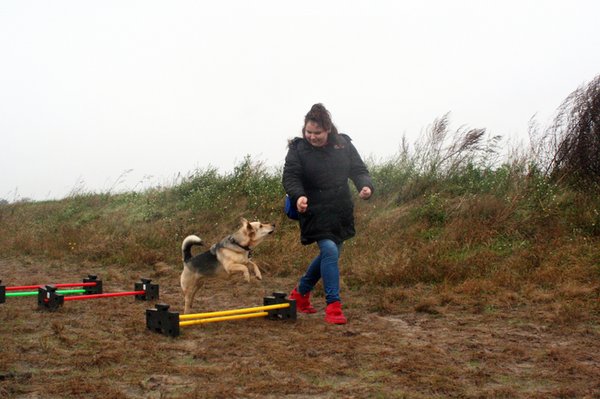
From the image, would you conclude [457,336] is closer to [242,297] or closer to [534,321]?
[534,321]

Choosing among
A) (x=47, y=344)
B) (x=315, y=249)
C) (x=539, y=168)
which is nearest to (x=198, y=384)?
(x=47, y=344)

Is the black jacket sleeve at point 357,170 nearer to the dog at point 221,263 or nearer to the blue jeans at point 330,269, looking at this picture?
the blue jeans at point 330,269

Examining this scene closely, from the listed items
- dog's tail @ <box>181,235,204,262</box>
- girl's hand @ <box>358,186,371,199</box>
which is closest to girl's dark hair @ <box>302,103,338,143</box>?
girl's hand @ <box>358,186,371,199</box>

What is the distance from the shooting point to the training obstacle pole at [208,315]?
419 centimetres

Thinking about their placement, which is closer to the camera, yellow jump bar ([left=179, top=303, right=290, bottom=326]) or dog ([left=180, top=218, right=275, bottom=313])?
yellow jump bar ([left=179, top=303, right=290, bottom=326])

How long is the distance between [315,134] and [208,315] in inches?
65.4

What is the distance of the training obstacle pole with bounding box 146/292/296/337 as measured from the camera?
4.19 metres

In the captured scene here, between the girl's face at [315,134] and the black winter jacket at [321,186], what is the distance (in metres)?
0.06

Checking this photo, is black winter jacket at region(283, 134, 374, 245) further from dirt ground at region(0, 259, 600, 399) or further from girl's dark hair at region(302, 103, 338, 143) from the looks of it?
dirt ground at region(0, 259, 600, 399)

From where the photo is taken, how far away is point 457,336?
13.4 ft

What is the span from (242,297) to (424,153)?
4.37m

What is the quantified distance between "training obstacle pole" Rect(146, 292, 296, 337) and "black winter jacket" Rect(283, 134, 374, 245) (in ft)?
1.89

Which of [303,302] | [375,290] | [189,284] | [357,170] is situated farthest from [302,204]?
[375,290]

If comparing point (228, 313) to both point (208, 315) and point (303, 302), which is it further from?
point (303, 302)
